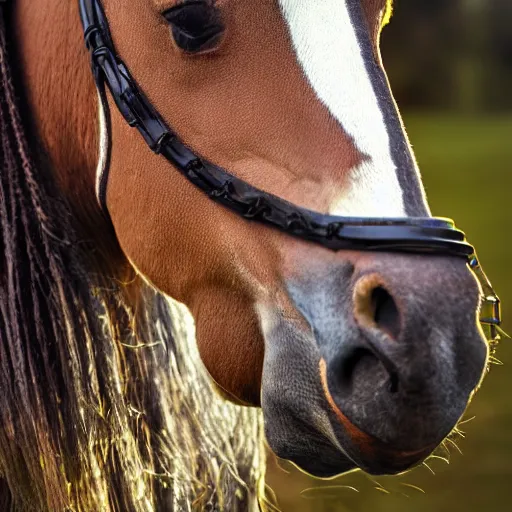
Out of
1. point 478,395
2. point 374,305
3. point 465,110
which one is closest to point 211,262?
point 374,305

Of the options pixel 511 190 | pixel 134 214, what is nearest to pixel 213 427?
pixel 134 214

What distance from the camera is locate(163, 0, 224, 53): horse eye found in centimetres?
133

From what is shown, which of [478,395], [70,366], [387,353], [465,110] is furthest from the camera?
[465,110]

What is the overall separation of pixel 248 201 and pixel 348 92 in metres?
0.22

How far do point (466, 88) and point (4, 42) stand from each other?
24.5 feet

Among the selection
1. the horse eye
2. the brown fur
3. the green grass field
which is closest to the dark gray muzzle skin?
the brown fur

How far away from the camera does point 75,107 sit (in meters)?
1.59

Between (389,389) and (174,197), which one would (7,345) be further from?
(389,389)

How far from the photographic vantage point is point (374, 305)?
1.14m

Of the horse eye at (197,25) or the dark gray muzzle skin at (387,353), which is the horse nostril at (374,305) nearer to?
the dark gray muzzle skin at (387,353)

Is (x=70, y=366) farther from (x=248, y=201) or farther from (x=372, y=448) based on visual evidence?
(x=372, y=448)

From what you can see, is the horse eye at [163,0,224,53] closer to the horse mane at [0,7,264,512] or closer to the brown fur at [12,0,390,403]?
the brown fur at [12,0,390,403]

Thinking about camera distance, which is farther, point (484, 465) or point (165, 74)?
point (484, 465)

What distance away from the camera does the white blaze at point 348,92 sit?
1.21 meters
